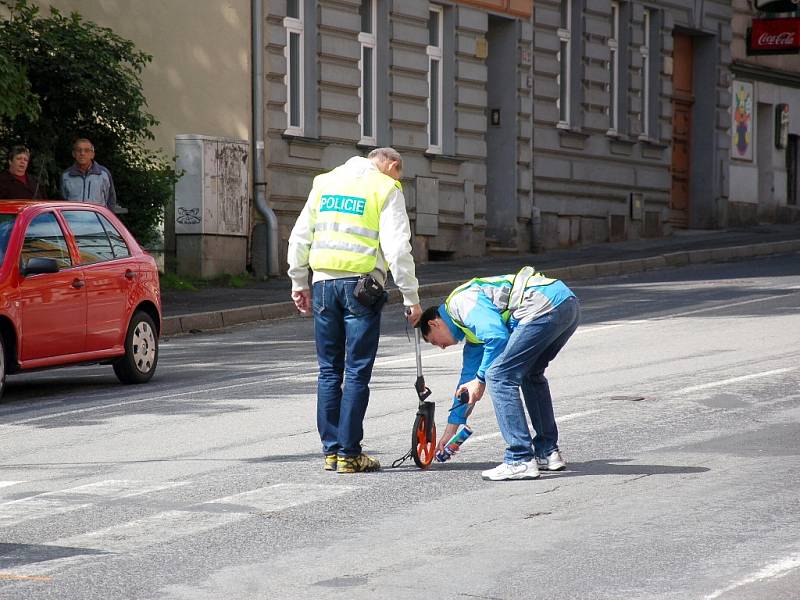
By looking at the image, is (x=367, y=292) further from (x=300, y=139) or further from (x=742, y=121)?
(x=742, y=121)

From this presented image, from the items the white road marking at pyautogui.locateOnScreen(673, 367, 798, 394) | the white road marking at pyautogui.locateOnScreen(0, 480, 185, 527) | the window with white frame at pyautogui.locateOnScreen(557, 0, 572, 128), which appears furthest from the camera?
the window with white frame at pyautogui.locateOnScreen(557, 0, 572, 128)

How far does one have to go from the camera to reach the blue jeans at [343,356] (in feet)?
29.5

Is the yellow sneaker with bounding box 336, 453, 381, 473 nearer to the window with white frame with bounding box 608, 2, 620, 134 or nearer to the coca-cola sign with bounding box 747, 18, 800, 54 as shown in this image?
the window with white frame with bounding box 608, 2, 620, 134

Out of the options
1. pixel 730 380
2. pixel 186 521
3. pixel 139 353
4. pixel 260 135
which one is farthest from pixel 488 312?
pixel 260 135

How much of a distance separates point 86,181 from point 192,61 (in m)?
7.85

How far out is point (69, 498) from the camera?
8352mm

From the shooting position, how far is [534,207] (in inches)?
1221

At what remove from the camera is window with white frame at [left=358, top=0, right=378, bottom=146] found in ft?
89.5

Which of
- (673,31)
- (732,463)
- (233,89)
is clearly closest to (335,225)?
(732,463)

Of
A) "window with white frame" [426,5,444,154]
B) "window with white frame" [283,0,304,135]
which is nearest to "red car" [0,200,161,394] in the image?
"window with white frame" [283,0,304,135]

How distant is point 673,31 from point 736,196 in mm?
4264

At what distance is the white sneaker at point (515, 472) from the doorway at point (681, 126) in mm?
28532

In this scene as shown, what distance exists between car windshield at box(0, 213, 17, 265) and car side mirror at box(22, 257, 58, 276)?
0.67ft

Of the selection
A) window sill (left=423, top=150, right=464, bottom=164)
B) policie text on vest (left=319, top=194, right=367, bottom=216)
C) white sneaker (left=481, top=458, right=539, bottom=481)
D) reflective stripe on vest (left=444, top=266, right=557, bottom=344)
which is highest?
window sill (left=423, top=150, right=464, bottom=164)
